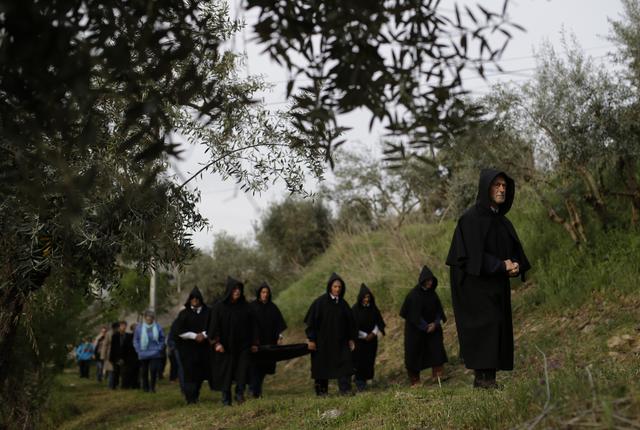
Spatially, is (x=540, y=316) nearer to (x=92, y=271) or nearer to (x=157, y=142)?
(x=92, y=271)

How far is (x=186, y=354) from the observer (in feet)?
56.0

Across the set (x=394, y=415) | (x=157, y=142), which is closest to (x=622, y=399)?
(x=157, y=142)

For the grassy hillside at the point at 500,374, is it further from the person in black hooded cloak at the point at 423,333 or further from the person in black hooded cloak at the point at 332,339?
the person in black hooded cloak at the point at 332,339

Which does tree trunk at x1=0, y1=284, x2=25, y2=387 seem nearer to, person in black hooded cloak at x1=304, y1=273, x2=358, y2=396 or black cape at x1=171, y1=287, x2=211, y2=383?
person in black hooded cloak at x1=304, y1=273, x2=358, y2=396

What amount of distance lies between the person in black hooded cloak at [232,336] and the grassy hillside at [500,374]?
76cm

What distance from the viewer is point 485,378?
9.50 m

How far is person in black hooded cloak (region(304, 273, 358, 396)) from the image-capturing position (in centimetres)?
1484

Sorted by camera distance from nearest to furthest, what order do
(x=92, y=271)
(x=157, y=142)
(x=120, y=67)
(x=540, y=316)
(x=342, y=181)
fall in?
(x=120, y=67)
(x=157, y=142)
(x=92, y=271)
(x=540, y=316)
(x=342, y=181)

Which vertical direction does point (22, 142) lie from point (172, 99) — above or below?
below

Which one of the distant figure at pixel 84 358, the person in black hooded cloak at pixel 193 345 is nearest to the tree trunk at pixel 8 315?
the person in black hooded cloak at pixel 193 345

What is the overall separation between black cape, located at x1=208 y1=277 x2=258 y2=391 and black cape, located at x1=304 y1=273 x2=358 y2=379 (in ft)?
3.80

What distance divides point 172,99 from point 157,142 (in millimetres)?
504

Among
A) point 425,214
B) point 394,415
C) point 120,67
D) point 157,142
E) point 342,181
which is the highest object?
point 342,181

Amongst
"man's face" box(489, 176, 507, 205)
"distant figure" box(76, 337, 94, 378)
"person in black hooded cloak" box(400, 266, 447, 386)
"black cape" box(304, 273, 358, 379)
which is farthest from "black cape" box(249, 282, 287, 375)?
"distant figure" box(76, 337, 94, 378)
